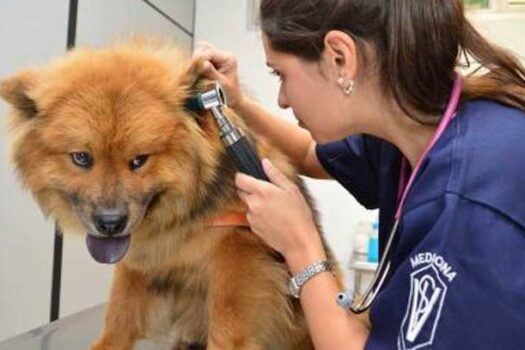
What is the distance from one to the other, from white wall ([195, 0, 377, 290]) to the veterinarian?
211 cm

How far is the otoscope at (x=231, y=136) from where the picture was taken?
1.05 meters

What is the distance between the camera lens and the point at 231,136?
3.46 ft

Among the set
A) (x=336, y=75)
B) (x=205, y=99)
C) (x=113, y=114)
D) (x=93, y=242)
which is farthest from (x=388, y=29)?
(x=93, y=242)

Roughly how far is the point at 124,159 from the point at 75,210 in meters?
0.16

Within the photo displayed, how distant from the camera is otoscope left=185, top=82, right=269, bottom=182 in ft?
3.46

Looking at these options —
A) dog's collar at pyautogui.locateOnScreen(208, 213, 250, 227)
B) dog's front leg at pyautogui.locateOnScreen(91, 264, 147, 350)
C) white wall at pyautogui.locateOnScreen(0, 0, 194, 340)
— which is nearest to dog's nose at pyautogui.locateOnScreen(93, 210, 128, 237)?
dog's collar at pyautogui.locateOnScreen(208, 213, 250, 227)

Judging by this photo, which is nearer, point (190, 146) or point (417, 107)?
point (417, 107)

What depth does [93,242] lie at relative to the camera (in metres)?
1.07

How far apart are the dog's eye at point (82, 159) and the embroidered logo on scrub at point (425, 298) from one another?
59 cm

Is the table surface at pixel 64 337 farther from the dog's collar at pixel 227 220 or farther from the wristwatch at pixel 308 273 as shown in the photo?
the wristwatch at pixel 308 273

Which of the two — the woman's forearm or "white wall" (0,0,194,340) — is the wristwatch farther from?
"white wall" (0,0,194,340)

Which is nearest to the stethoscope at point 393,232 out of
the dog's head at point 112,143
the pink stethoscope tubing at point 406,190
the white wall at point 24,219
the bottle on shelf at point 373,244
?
the pink stethoscope tubing at point 406,190

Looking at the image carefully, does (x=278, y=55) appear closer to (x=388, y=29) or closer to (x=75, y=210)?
(x=388, y=29)

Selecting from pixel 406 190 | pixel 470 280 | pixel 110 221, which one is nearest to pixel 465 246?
pixel 470 280
